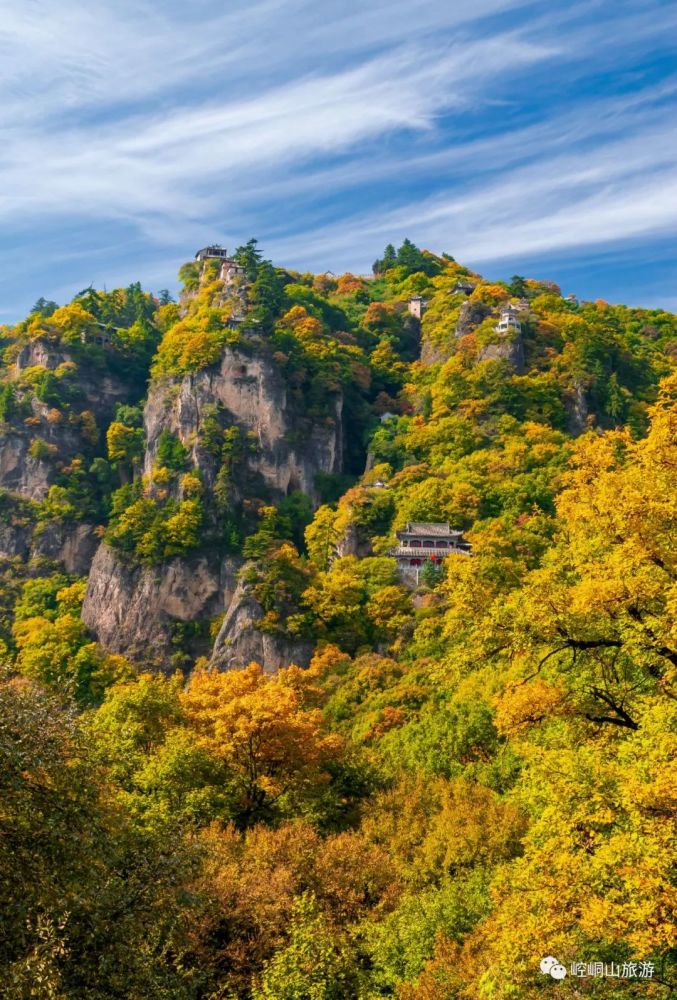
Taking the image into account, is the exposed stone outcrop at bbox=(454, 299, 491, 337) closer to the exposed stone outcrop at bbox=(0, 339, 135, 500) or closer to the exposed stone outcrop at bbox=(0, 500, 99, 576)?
the exposed stone outcrop at bbox=(0, 339, 135, 500)

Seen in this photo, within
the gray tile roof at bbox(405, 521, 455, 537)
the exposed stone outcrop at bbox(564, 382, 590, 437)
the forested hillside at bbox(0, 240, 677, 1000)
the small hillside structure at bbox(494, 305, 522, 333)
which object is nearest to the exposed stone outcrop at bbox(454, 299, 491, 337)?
the forested hillside at bbox(0, 240, 677, 1000)

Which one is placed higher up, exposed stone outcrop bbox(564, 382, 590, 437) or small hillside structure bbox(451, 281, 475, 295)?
small hillside structure bbox(451, 281, 475, 295)

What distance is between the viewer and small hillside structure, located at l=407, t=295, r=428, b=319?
91.2 metres

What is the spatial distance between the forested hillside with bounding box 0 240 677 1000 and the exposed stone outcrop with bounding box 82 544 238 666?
0.84 ft

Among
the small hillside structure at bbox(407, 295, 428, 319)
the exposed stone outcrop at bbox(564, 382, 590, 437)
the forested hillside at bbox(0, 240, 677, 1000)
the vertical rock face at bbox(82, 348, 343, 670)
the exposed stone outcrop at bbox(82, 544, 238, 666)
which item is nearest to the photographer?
the forested hillside at bbox(0, 240, 677, 1000)

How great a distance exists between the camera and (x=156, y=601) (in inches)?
2482

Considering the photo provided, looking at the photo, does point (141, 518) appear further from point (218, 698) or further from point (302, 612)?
point (218, 698)

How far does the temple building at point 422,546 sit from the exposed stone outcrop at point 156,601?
1568cm

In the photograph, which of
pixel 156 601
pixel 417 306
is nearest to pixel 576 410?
pixel 417 306

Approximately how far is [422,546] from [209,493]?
20.5 meters

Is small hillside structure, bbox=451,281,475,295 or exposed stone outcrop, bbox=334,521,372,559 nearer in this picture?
exposed stone outcrop, bbox=334,521,372,559

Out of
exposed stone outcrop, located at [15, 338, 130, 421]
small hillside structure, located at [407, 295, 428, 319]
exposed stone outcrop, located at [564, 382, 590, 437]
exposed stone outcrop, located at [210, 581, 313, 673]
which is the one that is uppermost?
small hillside structure, located at [407, 295, 428, 319]

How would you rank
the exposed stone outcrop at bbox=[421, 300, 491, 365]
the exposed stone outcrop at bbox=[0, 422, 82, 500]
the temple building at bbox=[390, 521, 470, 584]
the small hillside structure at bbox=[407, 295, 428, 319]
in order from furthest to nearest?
the small hillside structure at bbox=[407, 295, 428, 319] < the exposed stone outcrop at bbox=[421, 300, 491, 365] < the exposed stone outcrop at bbox=[0, 422, 82, 500] < the temple building at bbox=[390, 521, 470, 584]

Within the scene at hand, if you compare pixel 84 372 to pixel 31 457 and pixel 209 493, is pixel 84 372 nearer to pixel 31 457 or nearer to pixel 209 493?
pixel 31 457
